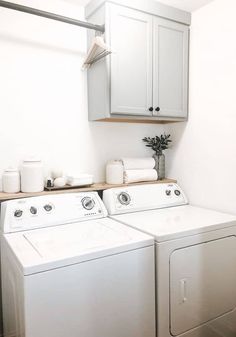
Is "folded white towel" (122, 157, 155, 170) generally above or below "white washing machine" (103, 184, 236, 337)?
above

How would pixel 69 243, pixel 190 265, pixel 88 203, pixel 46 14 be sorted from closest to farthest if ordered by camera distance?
pixel 69 243 → pixel 190 265 → pixel 46 14 → pixel 88 203

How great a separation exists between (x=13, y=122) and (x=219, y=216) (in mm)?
1627

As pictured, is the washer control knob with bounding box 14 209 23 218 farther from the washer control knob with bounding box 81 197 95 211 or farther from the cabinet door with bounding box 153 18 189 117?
the cabinet door with bounding box 153 18 189 117

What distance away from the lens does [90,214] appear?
187cm

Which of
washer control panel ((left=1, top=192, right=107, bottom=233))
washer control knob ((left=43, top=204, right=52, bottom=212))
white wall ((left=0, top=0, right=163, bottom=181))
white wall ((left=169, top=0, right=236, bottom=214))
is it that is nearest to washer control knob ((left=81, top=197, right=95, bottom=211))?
washer control panel ((left=1, top=192, right=107, bottom=233))

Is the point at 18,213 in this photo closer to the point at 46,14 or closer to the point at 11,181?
the point at 11,181

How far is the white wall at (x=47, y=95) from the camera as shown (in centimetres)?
189

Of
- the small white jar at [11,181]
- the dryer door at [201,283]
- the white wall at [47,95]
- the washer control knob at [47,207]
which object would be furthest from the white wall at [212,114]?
the small white jar at [11,181]

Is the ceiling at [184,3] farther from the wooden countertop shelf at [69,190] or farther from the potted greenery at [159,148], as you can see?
the wooden countertop shelf at [69,190]

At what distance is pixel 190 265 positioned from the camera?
1.63 m

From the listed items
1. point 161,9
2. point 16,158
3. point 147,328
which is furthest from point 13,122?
point 147,328

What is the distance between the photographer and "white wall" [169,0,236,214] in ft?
6.48

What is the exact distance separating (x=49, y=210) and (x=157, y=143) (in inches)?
47.3

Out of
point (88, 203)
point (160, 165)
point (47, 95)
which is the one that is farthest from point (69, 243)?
point (160, 165)
